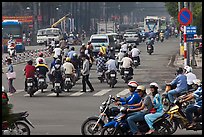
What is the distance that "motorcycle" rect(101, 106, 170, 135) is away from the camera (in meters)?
16.2

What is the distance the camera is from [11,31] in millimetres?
67125

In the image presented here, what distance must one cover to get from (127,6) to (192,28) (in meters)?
157

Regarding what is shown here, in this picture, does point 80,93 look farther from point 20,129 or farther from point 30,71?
point 20,129

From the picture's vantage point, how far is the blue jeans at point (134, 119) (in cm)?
1622

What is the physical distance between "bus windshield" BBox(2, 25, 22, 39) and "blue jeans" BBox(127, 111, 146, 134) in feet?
168

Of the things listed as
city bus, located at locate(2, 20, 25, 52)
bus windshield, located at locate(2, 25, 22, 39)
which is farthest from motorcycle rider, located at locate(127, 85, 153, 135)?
bus windshield, located at locate(2, 25, 22, 39)

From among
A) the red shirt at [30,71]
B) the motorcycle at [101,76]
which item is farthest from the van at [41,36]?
the red shirt at [30,71]

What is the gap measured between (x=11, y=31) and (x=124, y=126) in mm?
51760

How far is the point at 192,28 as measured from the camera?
3444 cm

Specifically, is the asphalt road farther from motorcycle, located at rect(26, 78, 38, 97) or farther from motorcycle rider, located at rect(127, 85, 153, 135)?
motorcycle rider, located at rect(127, 85, 153, 135)

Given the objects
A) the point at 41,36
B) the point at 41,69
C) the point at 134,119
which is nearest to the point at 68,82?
the point at 41,69

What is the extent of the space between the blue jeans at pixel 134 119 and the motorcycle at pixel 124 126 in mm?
141

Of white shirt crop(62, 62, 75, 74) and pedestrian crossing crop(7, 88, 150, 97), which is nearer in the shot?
pedestrian crossing crop(7, 88, 150, 97)

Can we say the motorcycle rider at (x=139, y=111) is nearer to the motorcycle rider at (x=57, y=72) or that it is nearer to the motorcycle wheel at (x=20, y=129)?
the motorcycle wheel at (x=20, y=129)
